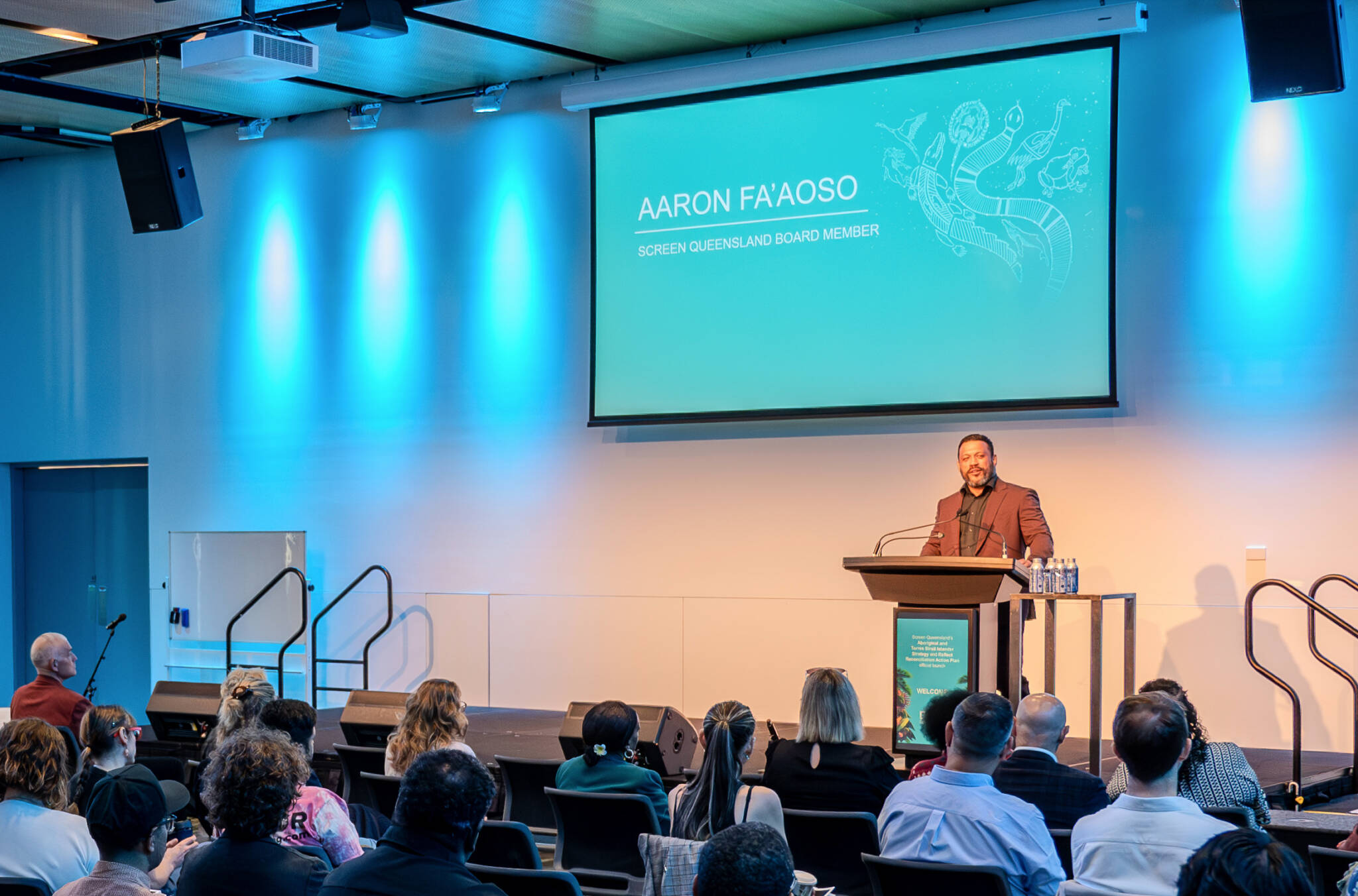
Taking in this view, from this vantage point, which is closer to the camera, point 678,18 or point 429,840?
point 429,840

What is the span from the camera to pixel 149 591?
11438 millimetres

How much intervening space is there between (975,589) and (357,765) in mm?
2648

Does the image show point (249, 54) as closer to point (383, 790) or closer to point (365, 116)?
point (365, 116)

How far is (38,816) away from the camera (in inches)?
147

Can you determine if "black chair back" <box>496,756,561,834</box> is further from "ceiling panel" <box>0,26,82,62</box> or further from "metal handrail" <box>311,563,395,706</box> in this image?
"ceiling panel" <box>0,26,82,62</box>

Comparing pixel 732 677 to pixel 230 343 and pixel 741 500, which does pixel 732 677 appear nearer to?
pixel 741 500

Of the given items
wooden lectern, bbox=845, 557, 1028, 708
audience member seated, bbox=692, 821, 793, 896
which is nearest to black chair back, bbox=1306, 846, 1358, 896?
audience member seated, bbox=692, 821, 793, 896

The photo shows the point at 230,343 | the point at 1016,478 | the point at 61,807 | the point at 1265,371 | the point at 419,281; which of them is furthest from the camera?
the point at 230,343

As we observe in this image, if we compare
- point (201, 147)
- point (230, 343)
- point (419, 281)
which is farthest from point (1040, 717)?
point (201, 147)

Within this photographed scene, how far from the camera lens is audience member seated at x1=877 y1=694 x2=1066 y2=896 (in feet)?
11.3

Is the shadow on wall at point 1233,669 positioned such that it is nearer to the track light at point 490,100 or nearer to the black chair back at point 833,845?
the black chair back at point 833,845

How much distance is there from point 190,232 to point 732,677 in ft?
18.7

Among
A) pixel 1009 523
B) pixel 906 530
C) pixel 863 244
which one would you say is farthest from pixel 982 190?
pixel 1009 523

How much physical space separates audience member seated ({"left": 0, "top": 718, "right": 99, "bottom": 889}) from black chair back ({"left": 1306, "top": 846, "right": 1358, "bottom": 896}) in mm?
2958
